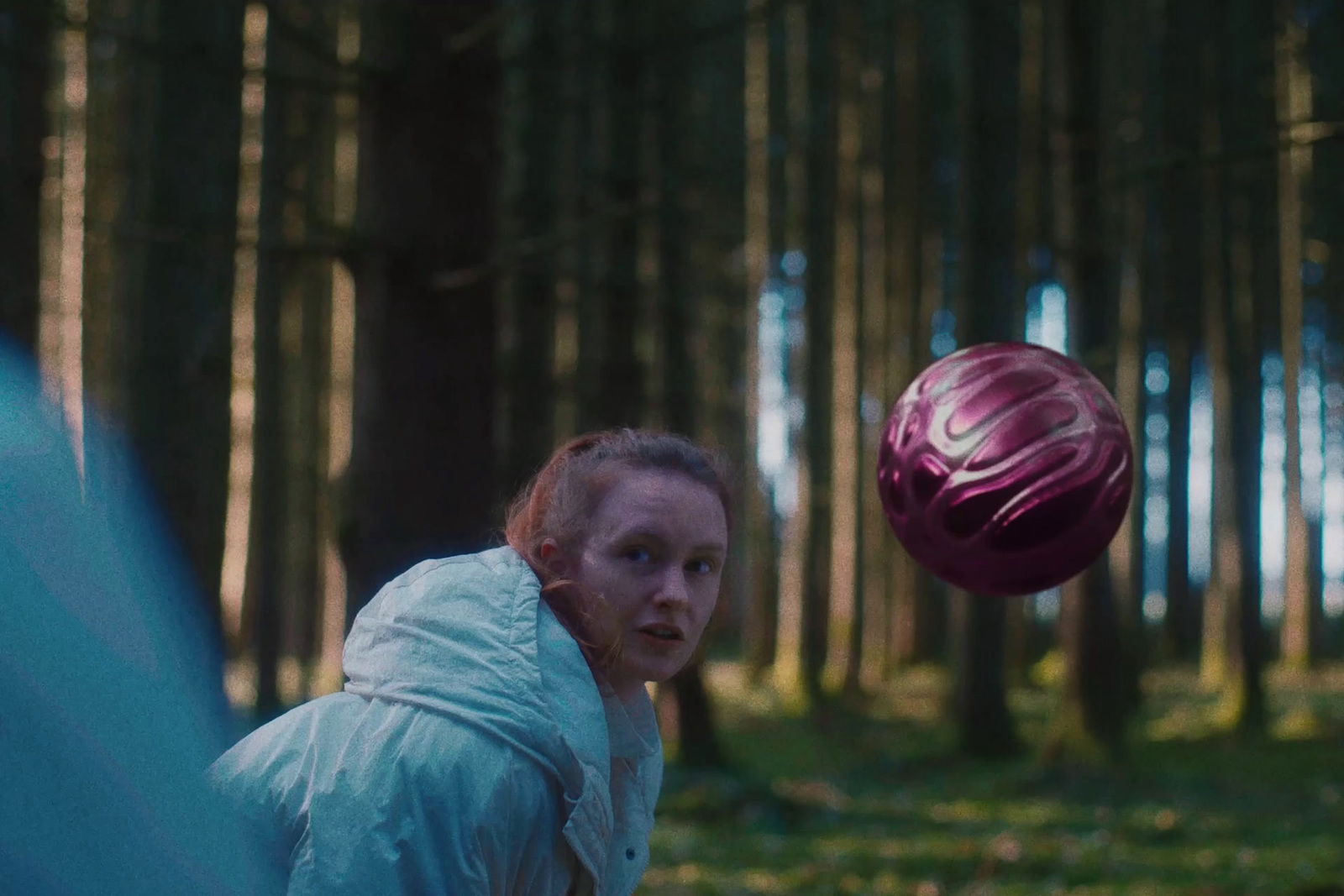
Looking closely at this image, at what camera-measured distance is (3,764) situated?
5.38ft

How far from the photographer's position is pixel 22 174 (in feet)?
27.1

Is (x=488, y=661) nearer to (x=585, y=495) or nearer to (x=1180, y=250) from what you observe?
(x=585, y=495)

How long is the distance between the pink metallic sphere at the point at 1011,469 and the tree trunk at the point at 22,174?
20.3ft

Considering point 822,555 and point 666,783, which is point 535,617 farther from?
point 822,555

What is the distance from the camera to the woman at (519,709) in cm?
183

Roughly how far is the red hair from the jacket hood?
8 centimetres

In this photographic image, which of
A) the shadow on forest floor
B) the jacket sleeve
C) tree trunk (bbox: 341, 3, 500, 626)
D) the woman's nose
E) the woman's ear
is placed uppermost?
tree trunk (bbox: 341, 3, 500, 626)

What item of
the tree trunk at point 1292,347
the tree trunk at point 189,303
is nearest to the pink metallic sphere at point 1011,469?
the tree trunk at point 189,303

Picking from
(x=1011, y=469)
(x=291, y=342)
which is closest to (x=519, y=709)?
(x=1011, y=469)

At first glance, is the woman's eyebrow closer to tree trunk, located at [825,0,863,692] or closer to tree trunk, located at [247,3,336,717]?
tree trunk, located at [247,3,336,717]

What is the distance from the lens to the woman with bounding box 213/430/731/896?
183 cm

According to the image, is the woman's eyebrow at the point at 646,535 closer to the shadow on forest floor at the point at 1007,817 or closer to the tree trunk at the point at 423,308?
the tree trunk at the point at 423,308

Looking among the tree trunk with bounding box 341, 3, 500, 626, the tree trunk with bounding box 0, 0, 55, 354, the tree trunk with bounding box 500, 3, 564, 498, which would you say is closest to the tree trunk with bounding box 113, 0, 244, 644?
the tree trunk with bounding box 0, 0, 55, 354

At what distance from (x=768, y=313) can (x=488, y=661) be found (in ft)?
73.7
